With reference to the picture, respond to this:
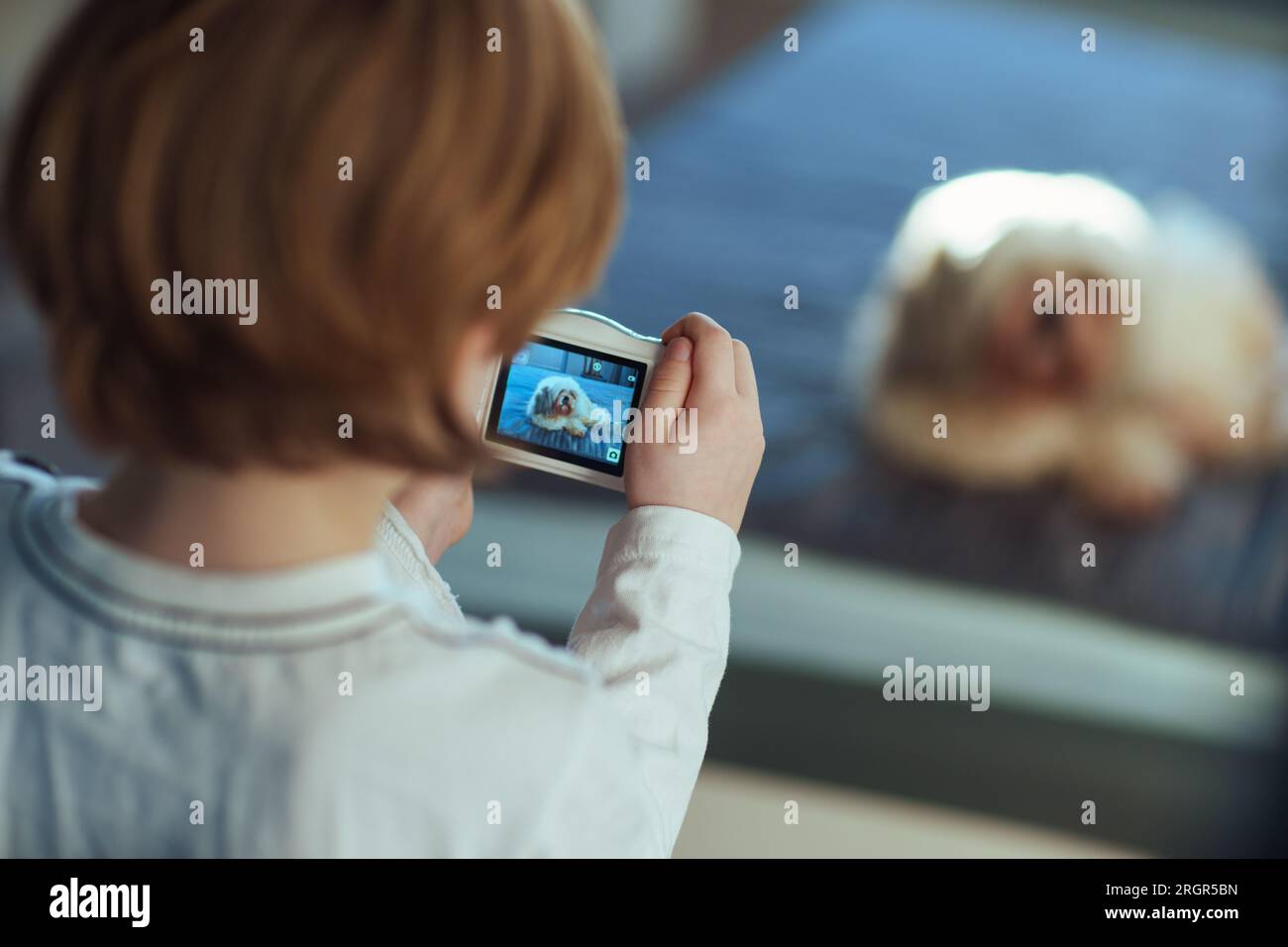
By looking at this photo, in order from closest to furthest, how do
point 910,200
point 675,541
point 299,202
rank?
point 299,202 → point 675,541 → point 910,200

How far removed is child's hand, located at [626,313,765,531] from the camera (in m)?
0.39

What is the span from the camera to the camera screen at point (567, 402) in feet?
1.39

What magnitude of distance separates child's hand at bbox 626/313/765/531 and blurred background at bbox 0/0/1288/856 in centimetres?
65

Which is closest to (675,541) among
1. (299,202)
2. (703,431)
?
(703,431)

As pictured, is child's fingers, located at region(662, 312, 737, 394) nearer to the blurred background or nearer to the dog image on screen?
the blurred background

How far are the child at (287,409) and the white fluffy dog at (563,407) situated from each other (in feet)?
0.40

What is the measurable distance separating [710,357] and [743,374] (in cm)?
2

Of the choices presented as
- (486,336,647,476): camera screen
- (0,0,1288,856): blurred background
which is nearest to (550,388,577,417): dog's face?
(486,336,647,476): camera screen

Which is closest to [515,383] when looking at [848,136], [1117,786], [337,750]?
[337,750]

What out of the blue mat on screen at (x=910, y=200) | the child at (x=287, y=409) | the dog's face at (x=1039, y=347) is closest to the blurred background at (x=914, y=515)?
the blue mat on screen at (x=910, y=200)

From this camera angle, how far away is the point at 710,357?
0.41 meters

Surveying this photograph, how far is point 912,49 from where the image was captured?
5.75ft

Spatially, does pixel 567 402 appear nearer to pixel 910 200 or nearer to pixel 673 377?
pixel 673 377

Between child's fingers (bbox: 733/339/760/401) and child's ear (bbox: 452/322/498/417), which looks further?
child's fingers (bbox: 733/339/760/401)
